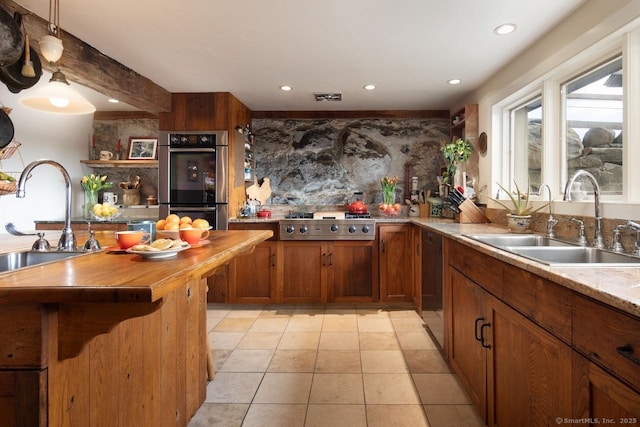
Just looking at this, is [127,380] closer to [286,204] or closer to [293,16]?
[293,16]

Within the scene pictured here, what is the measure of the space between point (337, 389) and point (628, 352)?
1602 millimetres

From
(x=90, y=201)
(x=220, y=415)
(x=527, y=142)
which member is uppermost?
(x=527, y=142)

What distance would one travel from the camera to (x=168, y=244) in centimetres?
127

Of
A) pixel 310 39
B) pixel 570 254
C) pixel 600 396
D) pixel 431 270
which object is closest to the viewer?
pixel 600 396

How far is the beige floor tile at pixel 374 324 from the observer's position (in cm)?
305

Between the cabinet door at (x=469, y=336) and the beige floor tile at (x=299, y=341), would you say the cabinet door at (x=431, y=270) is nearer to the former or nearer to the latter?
the cabinet door at (x=469, y=336)

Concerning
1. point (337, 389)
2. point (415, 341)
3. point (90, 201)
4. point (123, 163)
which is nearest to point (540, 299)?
point (337, 389)

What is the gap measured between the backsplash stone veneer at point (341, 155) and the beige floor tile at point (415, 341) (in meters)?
1.83

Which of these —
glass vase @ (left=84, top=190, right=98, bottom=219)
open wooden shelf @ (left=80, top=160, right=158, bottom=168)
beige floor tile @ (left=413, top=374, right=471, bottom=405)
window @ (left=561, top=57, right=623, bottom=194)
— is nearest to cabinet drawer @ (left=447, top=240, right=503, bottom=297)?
beige floor tile @ (left=413, top=374, right=471, bottom=405)

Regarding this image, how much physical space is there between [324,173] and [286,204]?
24.4 inches

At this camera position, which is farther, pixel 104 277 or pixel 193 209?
pixel 193 209

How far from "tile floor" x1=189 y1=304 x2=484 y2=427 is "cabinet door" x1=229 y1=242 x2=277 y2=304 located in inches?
10.6

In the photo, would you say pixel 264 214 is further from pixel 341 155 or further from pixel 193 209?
pixel 341 155

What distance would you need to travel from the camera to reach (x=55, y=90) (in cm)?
174
